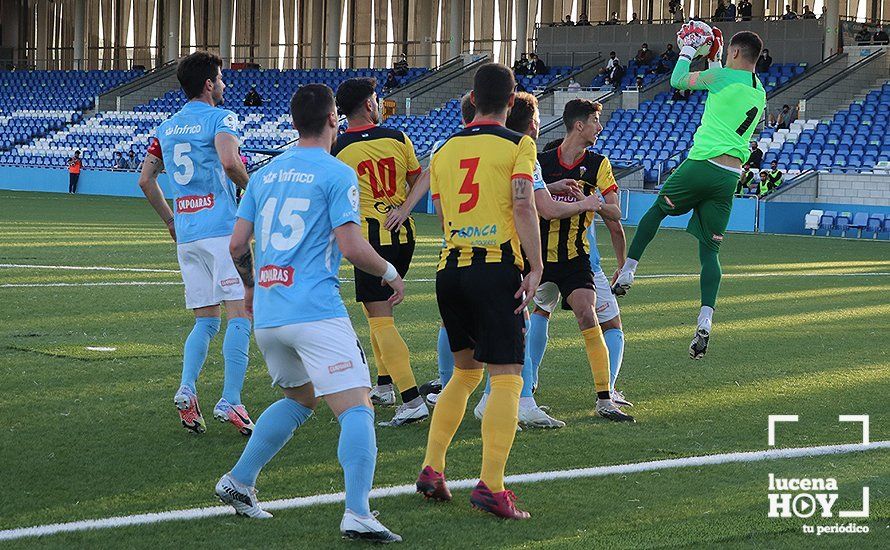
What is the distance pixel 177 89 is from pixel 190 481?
162 ft

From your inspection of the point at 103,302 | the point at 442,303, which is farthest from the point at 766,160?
the point at 442,303

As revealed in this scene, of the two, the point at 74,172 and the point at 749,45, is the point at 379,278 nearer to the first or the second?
the point at 749,45

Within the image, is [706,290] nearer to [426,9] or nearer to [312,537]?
[312,537]

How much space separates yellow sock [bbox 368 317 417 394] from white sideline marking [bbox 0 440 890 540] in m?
1.54

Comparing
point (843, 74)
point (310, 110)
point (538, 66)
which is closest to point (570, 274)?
point (310, 110)

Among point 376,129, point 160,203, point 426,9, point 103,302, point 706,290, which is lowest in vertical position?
point 103,302

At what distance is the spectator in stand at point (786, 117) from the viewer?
34.7 m

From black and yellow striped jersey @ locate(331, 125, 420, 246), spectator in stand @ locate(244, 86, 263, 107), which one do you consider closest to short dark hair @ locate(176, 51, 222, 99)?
black and yellow striped jersey @ locate(331, 125, 420, 246)

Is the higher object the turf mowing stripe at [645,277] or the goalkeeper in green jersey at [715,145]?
the goalkeeper in green jersey at [715,145]

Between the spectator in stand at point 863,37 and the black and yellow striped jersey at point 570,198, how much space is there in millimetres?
34648

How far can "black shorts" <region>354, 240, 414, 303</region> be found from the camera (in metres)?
7.76

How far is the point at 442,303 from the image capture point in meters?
5.89

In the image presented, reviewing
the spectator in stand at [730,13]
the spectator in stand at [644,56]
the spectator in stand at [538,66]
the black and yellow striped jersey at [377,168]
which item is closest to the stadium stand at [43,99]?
the spectator in stand at [538,66]

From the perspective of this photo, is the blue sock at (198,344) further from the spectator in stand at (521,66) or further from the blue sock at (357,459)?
the spectator in stand at (521,66)
